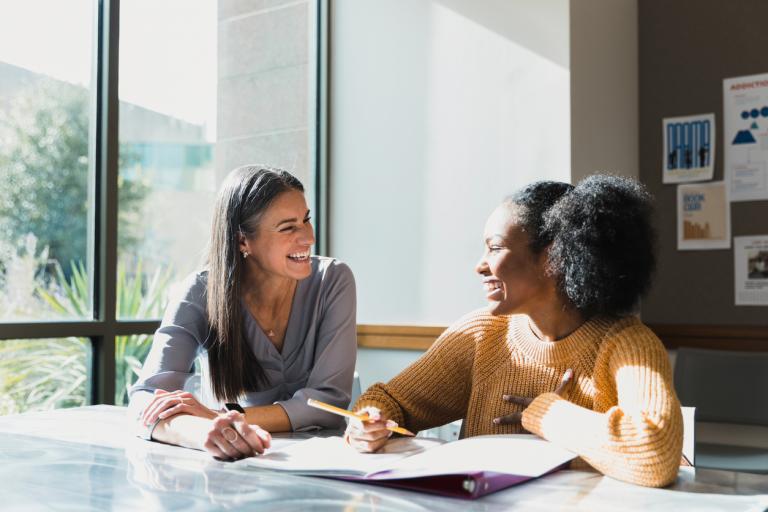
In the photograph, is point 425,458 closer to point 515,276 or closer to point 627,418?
point 627,418

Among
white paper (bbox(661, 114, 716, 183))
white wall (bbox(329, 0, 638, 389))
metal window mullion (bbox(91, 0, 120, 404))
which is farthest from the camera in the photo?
white paper (bbox(661, 114, 716, 183))

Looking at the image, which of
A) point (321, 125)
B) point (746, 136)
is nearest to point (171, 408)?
point (321, 125)

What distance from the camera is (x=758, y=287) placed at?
9.86 ft

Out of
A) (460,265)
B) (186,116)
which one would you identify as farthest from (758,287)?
(186,116)

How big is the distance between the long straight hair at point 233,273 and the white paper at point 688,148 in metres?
1.80

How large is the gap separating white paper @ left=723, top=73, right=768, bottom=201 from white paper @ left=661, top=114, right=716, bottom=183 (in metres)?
0.06

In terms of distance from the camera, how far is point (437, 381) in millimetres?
1681

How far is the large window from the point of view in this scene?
7.70 feet

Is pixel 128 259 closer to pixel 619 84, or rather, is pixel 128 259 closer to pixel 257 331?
pixel 257 331

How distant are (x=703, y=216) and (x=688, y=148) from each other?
10.9 inches

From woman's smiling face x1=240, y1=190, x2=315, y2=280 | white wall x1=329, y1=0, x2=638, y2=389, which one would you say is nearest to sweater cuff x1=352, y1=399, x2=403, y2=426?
woman's smiling face x1=240, y1=190, x2=315, y2=280

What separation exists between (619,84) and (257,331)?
1942 mm

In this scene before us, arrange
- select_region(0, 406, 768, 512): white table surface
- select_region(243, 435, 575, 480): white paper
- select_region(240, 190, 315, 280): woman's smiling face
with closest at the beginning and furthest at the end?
1. select_region(0, 406, 768, 512): white table surface
2. select_region(243, 435, 575, 480): white paper
3. select_region(240, 190, 315, 280): woman's smiling face

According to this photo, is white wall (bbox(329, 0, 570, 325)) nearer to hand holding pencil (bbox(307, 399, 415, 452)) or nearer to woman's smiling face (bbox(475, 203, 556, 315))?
woman's smiling face (bbox(475, 203, 556, 315))
